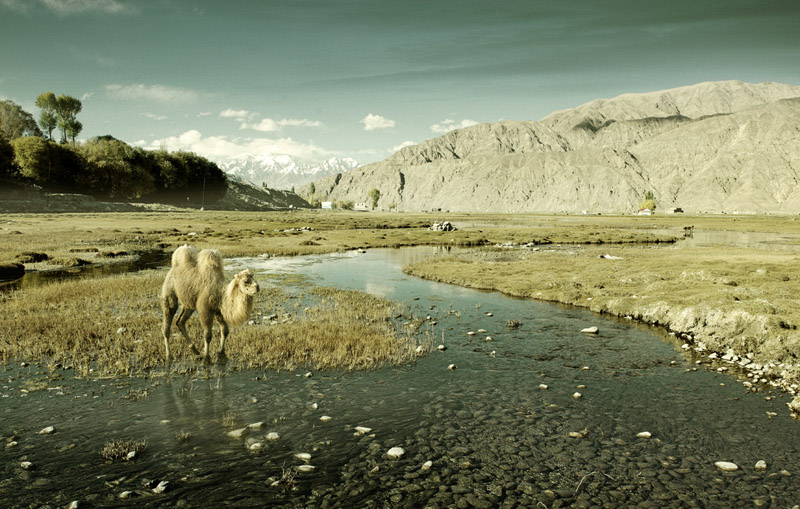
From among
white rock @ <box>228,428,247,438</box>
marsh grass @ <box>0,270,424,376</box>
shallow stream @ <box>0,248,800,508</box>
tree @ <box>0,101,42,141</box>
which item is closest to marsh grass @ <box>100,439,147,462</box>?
shallow stream @ <box>0,248,800,508</box>

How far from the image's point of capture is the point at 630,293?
24.5 metres

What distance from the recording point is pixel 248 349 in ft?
46.7

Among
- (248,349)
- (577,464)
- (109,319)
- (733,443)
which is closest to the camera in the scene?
(577,464)

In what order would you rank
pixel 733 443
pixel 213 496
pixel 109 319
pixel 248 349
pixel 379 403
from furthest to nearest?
pixel 109 319 → pixel 248 349 → pixel 379 403 → pixel 733 443 → pixel 213 496

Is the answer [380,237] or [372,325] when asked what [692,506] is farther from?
[380,237]

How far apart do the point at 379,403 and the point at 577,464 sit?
4.69m

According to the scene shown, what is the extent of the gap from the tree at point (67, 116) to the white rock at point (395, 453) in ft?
604

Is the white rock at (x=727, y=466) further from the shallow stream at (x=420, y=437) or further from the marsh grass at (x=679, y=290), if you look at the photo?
the marsh grass at (x=679, y=290)

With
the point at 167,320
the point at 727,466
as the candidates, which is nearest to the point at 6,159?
the point at 167,320

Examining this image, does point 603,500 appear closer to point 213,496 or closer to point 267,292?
point 213,496

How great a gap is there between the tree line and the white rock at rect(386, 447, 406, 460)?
13961 centimetres

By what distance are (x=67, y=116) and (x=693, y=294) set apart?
189533 millimetres

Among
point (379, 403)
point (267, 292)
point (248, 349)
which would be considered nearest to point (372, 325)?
point (248, 349)

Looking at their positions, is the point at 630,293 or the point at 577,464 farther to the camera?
the point at 630,293
